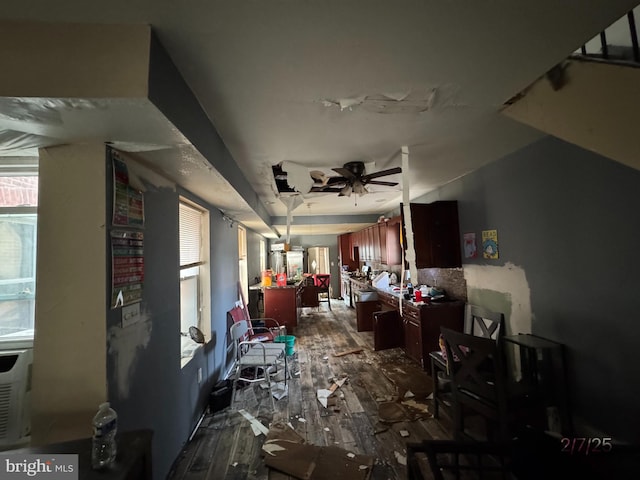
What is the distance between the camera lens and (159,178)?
1.71 metres

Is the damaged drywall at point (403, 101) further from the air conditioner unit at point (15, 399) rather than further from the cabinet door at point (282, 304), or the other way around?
the cabinet door at point (282, 304)

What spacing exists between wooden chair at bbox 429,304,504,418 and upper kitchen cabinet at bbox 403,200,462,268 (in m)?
0.62

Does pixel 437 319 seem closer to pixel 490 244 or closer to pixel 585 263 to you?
pixel 490 244

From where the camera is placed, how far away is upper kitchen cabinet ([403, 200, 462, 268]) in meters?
3.20

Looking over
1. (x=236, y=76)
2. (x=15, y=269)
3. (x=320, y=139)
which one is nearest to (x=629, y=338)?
(x=320, y=139)

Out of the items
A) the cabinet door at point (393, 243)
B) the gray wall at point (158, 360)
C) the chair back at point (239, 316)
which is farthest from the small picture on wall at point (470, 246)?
the gray wall at point (158, 360)

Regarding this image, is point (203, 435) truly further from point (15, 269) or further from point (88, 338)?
point (15, 269)

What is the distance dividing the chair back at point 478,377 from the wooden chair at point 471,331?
33cm

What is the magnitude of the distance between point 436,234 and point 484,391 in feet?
6.22

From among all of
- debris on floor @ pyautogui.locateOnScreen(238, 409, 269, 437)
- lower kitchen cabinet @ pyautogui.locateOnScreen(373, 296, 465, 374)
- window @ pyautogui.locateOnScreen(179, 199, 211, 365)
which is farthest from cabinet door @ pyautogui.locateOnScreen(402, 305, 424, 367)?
window @ pyautogui.locateOnScreen(179, 199, 211, 365)

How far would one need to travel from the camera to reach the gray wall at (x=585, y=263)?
160cm

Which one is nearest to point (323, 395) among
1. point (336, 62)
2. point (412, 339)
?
point (412, 339)

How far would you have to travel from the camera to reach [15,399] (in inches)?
45.5

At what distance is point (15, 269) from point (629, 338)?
11.6 ft
